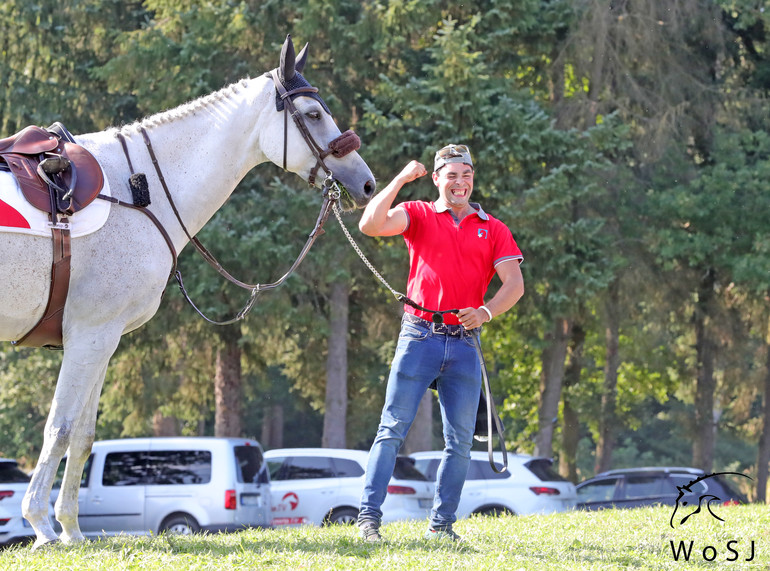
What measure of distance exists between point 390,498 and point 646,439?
41835 mm

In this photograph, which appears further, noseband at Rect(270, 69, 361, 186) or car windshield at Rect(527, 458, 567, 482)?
car windshield at Rect(527, 458, 567, 482)

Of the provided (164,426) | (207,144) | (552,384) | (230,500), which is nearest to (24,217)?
(207,144)

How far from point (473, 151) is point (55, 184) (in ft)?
42.8

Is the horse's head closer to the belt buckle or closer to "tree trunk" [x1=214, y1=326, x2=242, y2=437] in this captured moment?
the belt buckle

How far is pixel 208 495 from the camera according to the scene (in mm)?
15445

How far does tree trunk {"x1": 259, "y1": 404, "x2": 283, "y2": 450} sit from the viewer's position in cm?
4728

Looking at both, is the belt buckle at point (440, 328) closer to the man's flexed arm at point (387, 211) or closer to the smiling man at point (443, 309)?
the smiling man at point (443, 309)

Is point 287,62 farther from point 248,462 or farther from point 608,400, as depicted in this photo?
point 608,400

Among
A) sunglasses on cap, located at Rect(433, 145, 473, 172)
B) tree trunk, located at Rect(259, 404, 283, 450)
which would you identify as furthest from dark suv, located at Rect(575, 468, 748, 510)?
tree trunk, located at Rect(259, 404, 283, 450)

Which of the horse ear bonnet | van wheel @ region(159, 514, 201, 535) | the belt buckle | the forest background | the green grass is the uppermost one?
the forest background

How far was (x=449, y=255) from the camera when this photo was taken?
6.25 m

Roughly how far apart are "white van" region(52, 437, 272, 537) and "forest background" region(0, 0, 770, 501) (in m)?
3.19

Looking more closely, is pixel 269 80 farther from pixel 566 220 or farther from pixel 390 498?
pixel 566 220

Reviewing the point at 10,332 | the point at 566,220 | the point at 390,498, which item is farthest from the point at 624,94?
the point at 10,332
